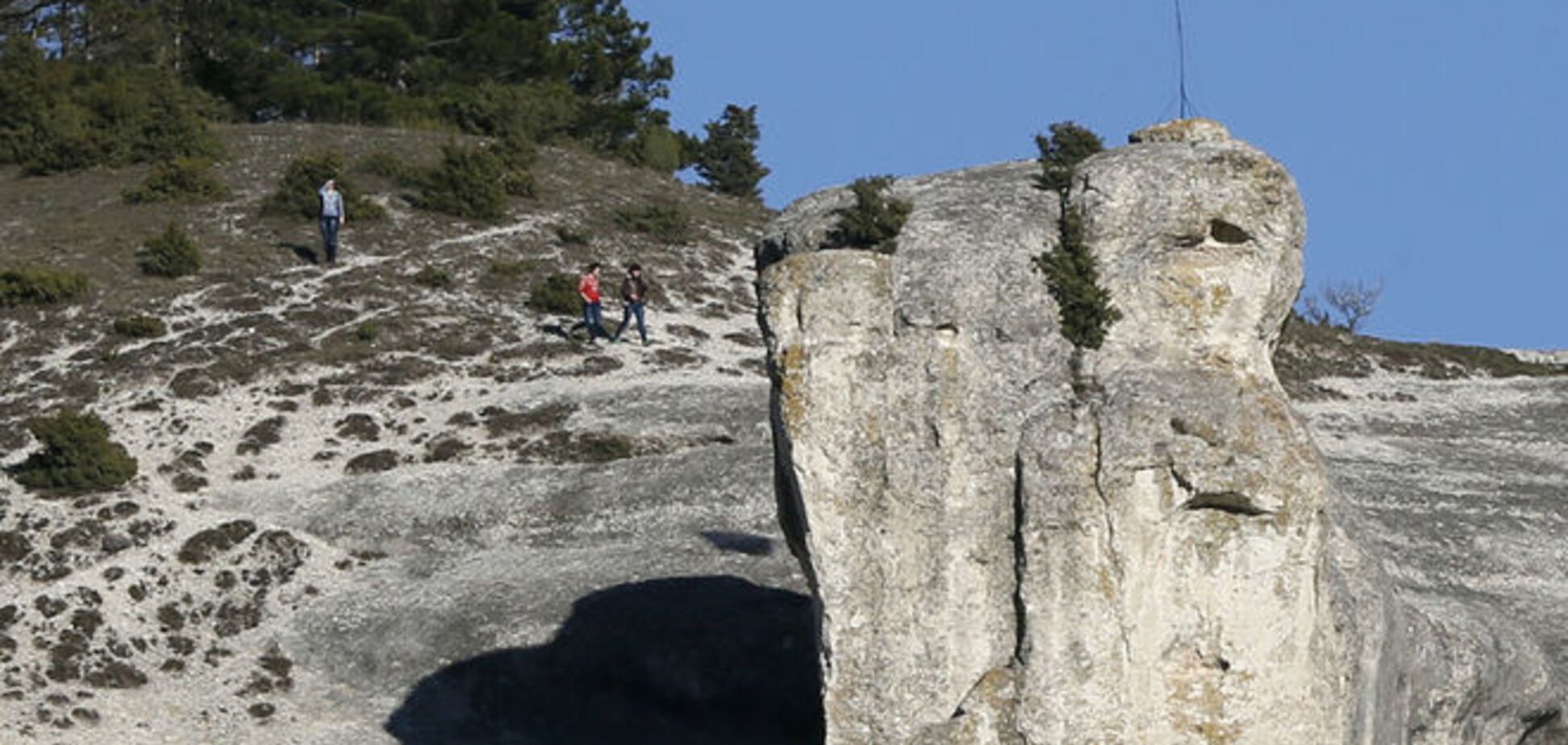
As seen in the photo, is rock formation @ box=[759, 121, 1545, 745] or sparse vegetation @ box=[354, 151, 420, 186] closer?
rock formation @ box=[759, 121, 1545, 745]

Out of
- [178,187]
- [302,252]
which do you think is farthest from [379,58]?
[302,252]

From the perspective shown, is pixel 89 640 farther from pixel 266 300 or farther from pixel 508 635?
pixel 266 300

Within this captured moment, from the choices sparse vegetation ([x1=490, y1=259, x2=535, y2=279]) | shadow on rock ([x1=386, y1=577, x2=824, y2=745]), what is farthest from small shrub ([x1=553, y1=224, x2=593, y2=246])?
shadow on rock ([x1=386, y1=577, x2=824, y2=745])

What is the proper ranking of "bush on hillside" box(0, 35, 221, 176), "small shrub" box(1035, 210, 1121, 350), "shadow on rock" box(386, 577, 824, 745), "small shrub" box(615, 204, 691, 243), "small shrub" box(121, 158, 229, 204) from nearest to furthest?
"small shrub" box(1035, 210, 1121, 350) < "shadow on rock" box(386, 577, 824, 745) < "small shrub" box(121, 158, 229, 204) < "small shrub" box(615, 204, 691, 243) < "bush on hillside" box(0, 35, 221, 176)

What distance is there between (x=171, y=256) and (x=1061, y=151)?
43926mm

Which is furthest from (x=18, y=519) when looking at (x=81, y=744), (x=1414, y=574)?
(x=1414, y=574)

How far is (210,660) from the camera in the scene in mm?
49594

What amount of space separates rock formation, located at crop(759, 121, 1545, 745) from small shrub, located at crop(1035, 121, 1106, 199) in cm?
54

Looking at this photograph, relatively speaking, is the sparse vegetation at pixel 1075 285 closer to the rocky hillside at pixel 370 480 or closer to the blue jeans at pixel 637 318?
the rocky hillside at pixel 370 480

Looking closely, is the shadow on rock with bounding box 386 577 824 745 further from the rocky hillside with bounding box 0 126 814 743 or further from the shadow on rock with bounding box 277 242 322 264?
the shadow on rock with bounding box 277 242 322 264

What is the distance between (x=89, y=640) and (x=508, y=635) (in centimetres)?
744

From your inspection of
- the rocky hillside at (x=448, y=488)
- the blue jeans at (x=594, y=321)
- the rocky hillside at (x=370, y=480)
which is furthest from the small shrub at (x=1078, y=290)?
the blue jeans at (x=594, y=321)

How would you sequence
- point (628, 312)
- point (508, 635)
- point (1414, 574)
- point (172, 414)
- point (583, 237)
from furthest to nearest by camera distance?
point (583, 237) < point (628, 312) < point (172, 414) < point (1414, 574) < point (508, 635)

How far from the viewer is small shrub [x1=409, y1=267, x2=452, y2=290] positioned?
7588 cm
